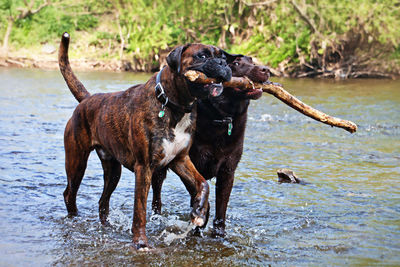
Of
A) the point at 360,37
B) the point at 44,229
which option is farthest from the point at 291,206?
the point at 360,37

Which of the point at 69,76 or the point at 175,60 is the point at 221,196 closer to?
the point at 175,60

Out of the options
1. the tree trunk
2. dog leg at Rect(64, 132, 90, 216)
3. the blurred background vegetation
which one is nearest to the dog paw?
dog leg at Rect(64, 132, 90, 216)

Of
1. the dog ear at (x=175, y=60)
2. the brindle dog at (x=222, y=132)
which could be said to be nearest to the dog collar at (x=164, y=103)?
the dog ear at (x=175, y=60)

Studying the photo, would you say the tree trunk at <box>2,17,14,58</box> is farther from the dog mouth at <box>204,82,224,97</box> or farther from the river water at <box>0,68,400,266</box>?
the dog mouth at <box>204,82,224,97</box>

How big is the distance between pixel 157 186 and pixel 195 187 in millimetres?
1169

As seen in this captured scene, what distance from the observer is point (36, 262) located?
4.28 m

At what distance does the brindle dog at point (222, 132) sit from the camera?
16.2ft

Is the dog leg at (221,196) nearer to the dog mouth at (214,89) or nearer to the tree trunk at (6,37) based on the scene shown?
the dog mouth at (214,89)

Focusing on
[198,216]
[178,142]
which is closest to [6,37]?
[178,142]

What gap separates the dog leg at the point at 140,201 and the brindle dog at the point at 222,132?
0.54 m

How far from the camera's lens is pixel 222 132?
4973 millimetres

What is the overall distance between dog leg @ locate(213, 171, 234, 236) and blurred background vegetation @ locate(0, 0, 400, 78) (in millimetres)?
18628

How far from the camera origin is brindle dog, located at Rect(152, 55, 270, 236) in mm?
4945

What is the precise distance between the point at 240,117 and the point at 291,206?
5.24 feet
